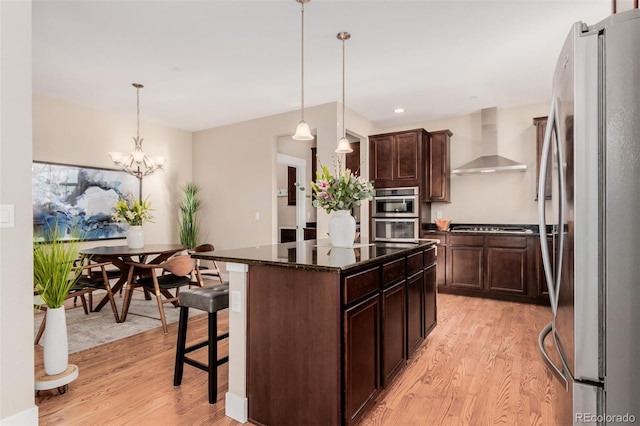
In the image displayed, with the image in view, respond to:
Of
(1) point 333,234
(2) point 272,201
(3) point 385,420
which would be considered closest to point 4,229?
(1) point 333,234

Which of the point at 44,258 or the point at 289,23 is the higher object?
the point at 289,23

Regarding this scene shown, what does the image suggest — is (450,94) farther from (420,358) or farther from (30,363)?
(30,363)

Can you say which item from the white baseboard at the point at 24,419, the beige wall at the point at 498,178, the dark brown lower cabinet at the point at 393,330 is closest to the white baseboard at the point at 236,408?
the dark brown lower cabinet at the point at 393,330

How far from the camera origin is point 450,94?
4.51 metres

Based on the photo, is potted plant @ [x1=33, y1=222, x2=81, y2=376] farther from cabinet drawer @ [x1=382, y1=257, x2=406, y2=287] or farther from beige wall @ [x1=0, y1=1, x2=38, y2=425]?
cabinet drawer @ [x1=382, y1=257, x2=406, y2=287]

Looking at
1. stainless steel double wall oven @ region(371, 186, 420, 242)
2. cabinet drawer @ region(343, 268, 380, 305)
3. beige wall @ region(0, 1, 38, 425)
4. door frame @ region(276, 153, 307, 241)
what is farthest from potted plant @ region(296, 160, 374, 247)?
door frame @ region(276, 153, 307, 241)

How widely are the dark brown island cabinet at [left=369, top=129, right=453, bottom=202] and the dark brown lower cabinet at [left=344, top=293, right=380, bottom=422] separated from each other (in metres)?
3.56

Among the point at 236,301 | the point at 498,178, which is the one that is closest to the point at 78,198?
the point at 236,301

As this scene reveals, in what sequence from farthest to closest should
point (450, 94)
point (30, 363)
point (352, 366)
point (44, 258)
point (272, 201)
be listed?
1. point (272, 201)
2. point (450, 94)
3. point (44, 258)
4. point (30, 363)
5. point (352, 366)

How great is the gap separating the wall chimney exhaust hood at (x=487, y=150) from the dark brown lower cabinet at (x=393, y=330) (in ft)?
10.7

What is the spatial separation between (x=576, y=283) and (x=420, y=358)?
2003 mm

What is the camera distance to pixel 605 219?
100 cm

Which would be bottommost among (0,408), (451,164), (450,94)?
(0,408)

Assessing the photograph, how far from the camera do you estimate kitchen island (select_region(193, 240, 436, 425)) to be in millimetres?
1648
